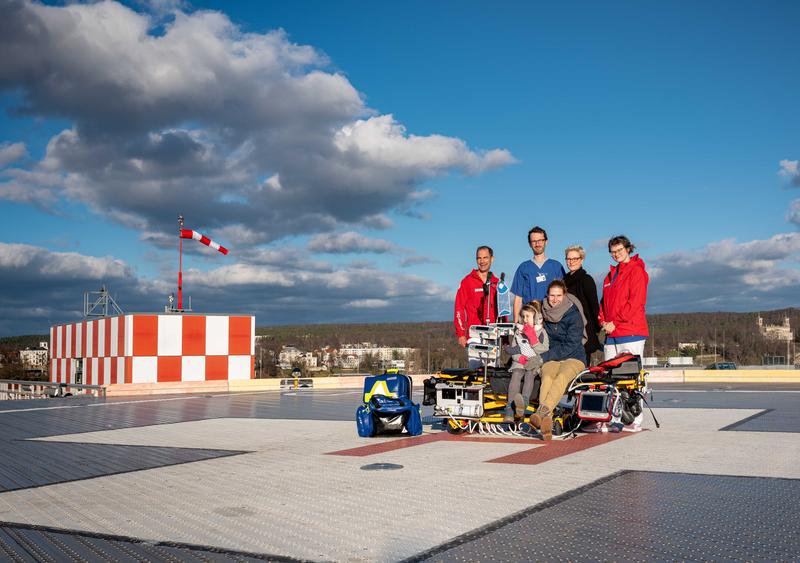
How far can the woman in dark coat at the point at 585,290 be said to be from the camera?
8.84 m

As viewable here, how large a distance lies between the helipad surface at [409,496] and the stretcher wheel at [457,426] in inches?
8.1

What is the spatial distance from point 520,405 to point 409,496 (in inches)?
137

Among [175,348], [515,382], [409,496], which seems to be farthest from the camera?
[175,348]

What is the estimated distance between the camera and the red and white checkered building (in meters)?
26.6

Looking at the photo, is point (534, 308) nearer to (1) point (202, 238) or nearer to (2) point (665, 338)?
(1) point (202, 238)

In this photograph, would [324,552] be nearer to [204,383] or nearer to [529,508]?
[529,508]

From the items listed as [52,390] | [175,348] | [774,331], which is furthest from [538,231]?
[774,331]

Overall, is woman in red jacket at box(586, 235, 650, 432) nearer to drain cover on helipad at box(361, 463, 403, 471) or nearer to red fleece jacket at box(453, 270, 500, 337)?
red fleece jacket at box(453, 270, 500, 337)

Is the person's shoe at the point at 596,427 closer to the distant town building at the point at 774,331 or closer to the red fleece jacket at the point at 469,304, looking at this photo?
the red fleece jacket at the point at 469,304

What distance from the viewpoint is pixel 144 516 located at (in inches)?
179

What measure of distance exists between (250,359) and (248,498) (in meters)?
24.2

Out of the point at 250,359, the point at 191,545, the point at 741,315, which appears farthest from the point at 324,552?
the point at 741,315

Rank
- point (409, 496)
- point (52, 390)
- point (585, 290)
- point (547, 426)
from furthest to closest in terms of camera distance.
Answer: point (52, 390) < point (585, 290) < point (547, 426) < point (409, 496)

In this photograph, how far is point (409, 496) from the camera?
4.91m
